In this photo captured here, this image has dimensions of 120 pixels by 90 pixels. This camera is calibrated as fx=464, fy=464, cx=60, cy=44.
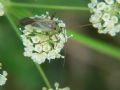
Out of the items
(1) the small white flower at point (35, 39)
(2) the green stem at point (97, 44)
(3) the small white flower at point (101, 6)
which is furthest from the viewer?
(2) the green stem at point (97, 44)

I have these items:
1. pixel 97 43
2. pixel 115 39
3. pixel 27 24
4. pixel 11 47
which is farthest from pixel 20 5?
pixel 115 39

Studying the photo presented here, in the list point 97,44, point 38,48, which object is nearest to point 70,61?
point 97,44

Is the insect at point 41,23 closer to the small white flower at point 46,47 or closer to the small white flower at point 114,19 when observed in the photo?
the small white flower at point 46,47

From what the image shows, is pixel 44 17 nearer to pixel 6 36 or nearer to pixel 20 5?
pixel 20 5

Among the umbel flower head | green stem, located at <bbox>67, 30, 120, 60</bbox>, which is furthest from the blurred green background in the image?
the umbel flower head

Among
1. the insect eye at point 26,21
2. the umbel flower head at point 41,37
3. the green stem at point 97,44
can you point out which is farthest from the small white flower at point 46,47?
the green stem at point 97,44

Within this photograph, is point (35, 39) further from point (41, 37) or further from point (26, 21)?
point (26, 21)

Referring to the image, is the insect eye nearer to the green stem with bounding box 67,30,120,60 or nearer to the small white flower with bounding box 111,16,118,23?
the green stem with bounding box 67,30,120,60

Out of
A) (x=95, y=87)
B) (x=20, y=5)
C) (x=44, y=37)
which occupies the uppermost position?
(x=20, y=5)
